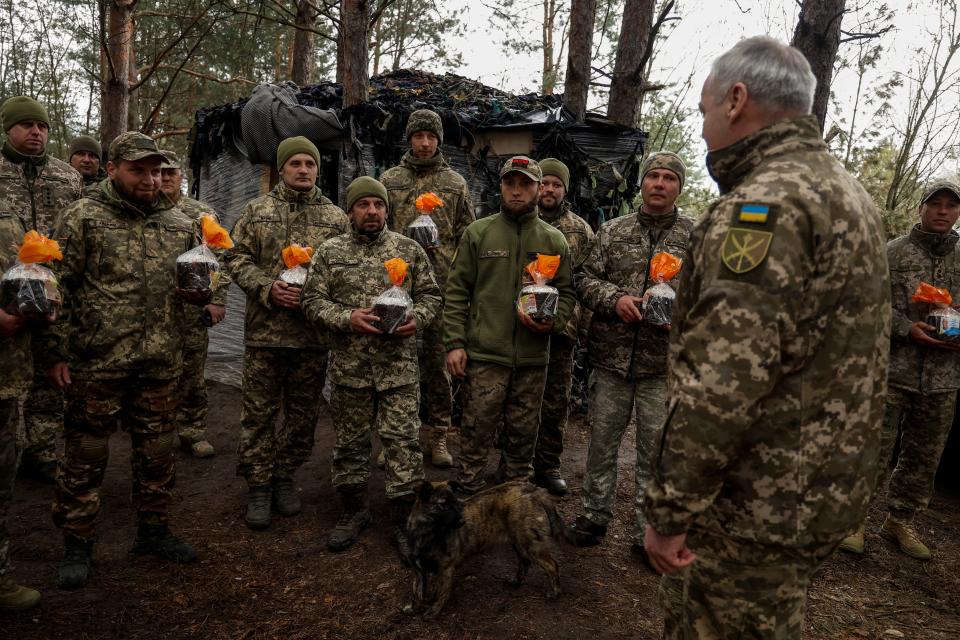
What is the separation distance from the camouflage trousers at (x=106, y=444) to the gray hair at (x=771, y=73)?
3569 mm

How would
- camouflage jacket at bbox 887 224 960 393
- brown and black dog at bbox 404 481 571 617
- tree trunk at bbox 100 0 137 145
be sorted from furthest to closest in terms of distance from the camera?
tree trunk at bbox 100 0 137 145
camouflage jacket at bbox 887 224 960 393
brown and black dog at bbox 404 481 571 617

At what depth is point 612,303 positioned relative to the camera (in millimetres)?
3994

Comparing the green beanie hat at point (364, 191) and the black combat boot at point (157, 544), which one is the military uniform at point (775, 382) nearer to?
the green beanie hat at point (364, 191)

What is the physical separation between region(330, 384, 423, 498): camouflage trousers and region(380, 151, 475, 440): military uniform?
1.38 metres

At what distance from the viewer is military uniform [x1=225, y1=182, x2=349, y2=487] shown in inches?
171

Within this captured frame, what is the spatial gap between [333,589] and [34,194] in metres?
4.36

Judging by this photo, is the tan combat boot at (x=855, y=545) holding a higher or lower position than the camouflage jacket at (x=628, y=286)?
lower

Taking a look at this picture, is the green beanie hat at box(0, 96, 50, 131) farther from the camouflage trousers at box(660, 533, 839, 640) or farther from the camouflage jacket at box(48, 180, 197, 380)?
the camouflage trousers at box(660, 533, 839, 640)

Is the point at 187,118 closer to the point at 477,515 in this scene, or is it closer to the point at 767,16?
the point at 767,16

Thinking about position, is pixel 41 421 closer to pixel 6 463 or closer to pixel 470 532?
pixel 6 463

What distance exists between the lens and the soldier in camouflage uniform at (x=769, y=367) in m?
1.62

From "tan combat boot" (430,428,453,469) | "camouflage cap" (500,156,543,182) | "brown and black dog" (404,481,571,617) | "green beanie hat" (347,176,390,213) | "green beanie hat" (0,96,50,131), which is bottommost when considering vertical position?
"tan combat boot" (430,428,453,469)

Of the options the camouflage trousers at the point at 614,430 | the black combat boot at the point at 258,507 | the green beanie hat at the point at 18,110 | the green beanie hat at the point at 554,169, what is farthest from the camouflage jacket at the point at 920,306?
the green beanie hat at the point at 18,110

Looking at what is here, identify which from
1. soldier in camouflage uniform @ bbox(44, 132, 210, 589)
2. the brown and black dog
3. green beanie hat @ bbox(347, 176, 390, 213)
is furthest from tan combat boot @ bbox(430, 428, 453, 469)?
green beanie hat @ bbox(347, 176, 390, 213)
